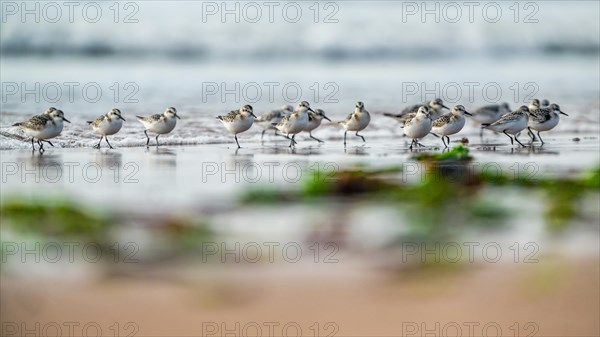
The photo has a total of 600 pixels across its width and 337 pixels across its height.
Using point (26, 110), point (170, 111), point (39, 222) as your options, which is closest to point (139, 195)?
point (39, 222)

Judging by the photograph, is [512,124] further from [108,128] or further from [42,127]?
[42,127]

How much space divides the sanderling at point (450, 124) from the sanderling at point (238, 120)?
1.94m

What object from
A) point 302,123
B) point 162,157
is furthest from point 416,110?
point 162,157

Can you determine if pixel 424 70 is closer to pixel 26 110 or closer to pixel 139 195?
pixel 26 110

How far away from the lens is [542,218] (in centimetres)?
644

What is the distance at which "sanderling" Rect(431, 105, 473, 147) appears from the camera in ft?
37.3

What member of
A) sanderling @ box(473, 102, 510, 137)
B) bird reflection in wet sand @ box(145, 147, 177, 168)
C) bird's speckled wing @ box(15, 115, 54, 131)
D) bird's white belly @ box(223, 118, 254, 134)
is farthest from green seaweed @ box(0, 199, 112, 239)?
sanderling @ box(473, 102, 510, 137)

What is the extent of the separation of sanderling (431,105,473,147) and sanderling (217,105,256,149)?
1945 mm

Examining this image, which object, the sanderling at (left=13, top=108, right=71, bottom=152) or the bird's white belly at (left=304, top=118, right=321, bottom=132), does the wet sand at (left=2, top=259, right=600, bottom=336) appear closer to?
the sanderling at (left=13, top=108, right=71, bottom=152)

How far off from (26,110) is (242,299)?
854cm

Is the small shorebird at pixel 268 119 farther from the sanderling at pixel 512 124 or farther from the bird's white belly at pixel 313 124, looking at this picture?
the sanderling at pixel 512 124

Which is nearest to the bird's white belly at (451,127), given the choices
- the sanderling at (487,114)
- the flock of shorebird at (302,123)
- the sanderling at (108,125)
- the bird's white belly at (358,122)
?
the flock of shorebird at (302,123)

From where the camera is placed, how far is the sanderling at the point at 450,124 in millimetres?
11367

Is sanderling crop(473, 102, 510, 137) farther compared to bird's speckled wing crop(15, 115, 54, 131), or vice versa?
sanderling crop(473, 102, 510, 137)
